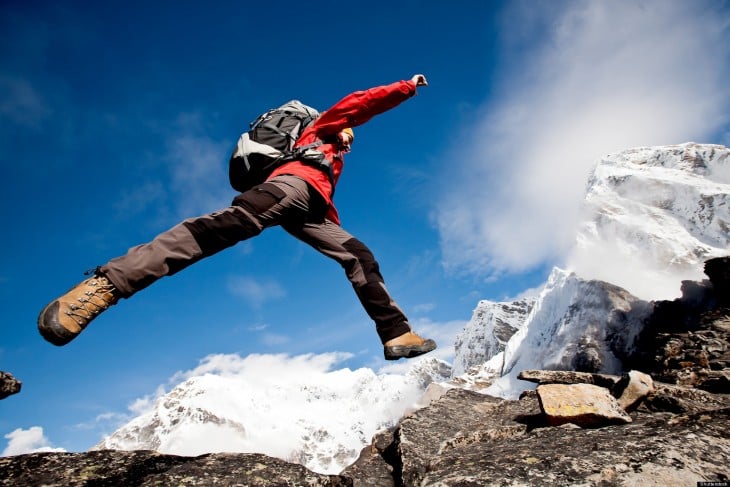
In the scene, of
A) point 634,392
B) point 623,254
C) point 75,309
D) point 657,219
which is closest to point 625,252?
point 623,254

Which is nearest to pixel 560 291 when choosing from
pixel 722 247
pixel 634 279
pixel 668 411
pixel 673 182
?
pixel 634 279

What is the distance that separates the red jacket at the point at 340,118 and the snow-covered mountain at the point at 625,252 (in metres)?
72.9

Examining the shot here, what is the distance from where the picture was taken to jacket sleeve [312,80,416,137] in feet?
13.0

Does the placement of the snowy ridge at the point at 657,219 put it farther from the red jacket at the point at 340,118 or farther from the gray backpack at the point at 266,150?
the gray backpack at the point at 266,150

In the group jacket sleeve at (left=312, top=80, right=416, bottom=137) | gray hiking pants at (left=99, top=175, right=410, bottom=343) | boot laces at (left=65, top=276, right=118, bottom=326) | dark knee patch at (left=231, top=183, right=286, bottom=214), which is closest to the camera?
boot laces at (left=65, top=276, right=118, bottom=326)

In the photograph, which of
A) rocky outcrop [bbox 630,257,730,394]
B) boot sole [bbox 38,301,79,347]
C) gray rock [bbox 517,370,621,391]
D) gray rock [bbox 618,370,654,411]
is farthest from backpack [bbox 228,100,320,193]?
rocky outcrop [bbox 630,257,730,394]

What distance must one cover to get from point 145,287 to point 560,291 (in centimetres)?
10969

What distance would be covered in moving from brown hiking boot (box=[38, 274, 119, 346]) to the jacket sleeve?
2.50m

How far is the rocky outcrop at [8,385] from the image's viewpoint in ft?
12.7

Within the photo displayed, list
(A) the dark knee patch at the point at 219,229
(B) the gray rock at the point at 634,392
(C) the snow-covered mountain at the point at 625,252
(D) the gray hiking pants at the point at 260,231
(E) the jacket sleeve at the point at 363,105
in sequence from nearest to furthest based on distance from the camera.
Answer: (D) the gray hiking pants at the point at 260,231, (A) the dark knee patch at the point at 219,229, (E) the jacket sleeve at the point at 363,105, (B) the gray rock at the point at 634,392, (C) the snow-covered mountain at the point at 625,252

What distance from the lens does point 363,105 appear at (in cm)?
398

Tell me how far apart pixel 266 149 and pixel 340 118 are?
0.84m

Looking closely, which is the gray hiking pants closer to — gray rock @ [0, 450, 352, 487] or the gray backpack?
the gray backpack

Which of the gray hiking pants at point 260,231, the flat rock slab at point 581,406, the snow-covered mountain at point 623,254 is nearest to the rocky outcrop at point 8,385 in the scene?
the gray hiking pants at point 260,231
